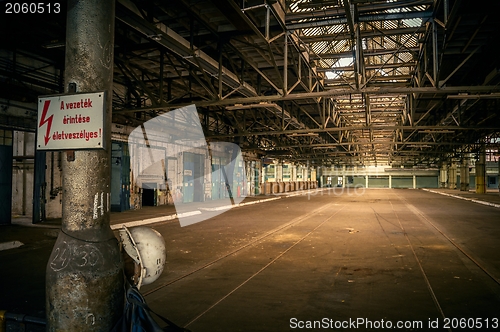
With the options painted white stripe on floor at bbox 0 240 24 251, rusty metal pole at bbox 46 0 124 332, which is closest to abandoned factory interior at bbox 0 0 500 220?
painted white stripe on floor at bbox 0 240 24 251

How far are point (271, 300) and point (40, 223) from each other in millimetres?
10824

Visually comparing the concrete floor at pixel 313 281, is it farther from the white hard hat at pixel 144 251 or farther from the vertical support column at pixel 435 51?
the vertical support column at pixel 435 51

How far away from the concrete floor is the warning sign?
251 centimetres

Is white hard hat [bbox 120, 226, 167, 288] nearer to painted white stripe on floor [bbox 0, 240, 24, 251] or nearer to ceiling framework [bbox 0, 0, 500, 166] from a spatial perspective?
ceiling framework [bbox 0, 0, 500, 166]

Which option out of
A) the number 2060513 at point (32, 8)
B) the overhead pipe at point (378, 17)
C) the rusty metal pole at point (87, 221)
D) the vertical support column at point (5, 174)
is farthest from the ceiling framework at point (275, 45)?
the rusty metal pole at point (87, 221)

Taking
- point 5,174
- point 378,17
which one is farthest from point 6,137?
point 378,17

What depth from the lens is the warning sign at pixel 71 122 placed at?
2984 millimetres

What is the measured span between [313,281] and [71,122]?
4589 mm

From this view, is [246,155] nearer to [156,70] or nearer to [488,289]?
[156,70]

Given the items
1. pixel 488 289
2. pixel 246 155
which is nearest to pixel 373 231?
pixel 488 289

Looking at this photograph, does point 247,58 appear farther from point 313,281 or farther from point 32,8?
point 313,281

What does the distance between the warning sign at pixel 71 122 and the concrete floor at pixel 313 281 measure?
8.23ft

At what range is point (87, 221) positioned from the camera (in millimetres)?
2945

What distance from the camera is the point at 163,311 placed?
15.1ft
